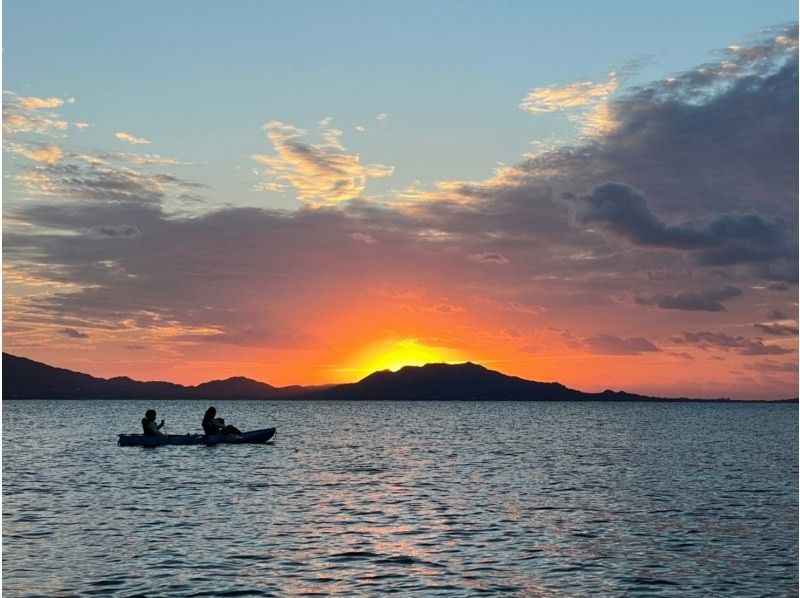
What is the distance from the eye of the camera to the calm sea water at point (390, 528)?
88.9 ft

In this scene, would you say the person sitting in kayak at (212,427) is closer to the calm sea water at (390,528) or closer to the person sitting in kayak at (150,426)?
the person sitting in kayak at (150,426)

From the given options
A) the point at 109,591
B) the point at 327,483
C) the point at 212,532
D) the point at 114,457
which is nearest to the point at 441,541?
the point at 212,532

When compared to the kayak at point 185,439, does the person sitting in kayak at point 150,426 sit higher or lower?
higher

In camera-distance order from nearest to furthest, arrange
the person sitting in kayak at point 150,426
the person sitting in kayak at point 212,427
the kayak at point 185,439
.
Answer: the kayak at point 185,439 < the person sitting in kayak at point 150,426 < the person sitting in kayak at point 212,427

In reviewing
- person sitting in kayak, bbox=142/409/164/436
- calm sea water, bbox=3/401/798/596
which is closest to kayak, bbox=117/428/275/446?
person sitting in kayak, bbox=142/409/164/436

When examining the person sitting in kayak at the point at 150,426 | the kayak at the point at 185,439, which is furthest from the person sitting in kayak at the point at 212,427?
the person sitting in kayak at the point at 150,426

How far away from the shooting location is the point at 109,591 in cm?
2536

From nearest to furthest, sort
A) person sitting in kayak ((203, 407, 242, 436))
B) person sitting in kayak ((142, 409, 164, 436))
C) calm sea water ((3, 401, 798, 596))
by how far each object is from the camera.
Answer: calm sea water ((3, 401, 798, 596)) → person sitting in kayak ((142, 409, 164, 436)) → person sitting in kayak ((203, 407, 242, 436))

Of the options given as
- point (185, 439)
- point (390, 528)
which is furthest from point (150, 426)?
point (390, 528)

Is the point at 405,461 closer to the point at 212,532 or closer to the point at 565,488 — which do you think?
the point at 565,488

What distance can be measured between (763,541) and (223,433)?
5537 cm

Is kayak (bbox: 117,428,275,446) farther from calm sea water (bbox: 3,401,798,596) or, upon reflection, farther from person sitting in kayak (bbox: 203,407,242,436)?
calm sea water (bbox: 3,401,798,596)

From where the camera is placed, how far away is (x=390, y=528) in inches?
1441

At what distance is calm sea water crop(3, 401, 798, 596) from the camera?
2709 centimetres
